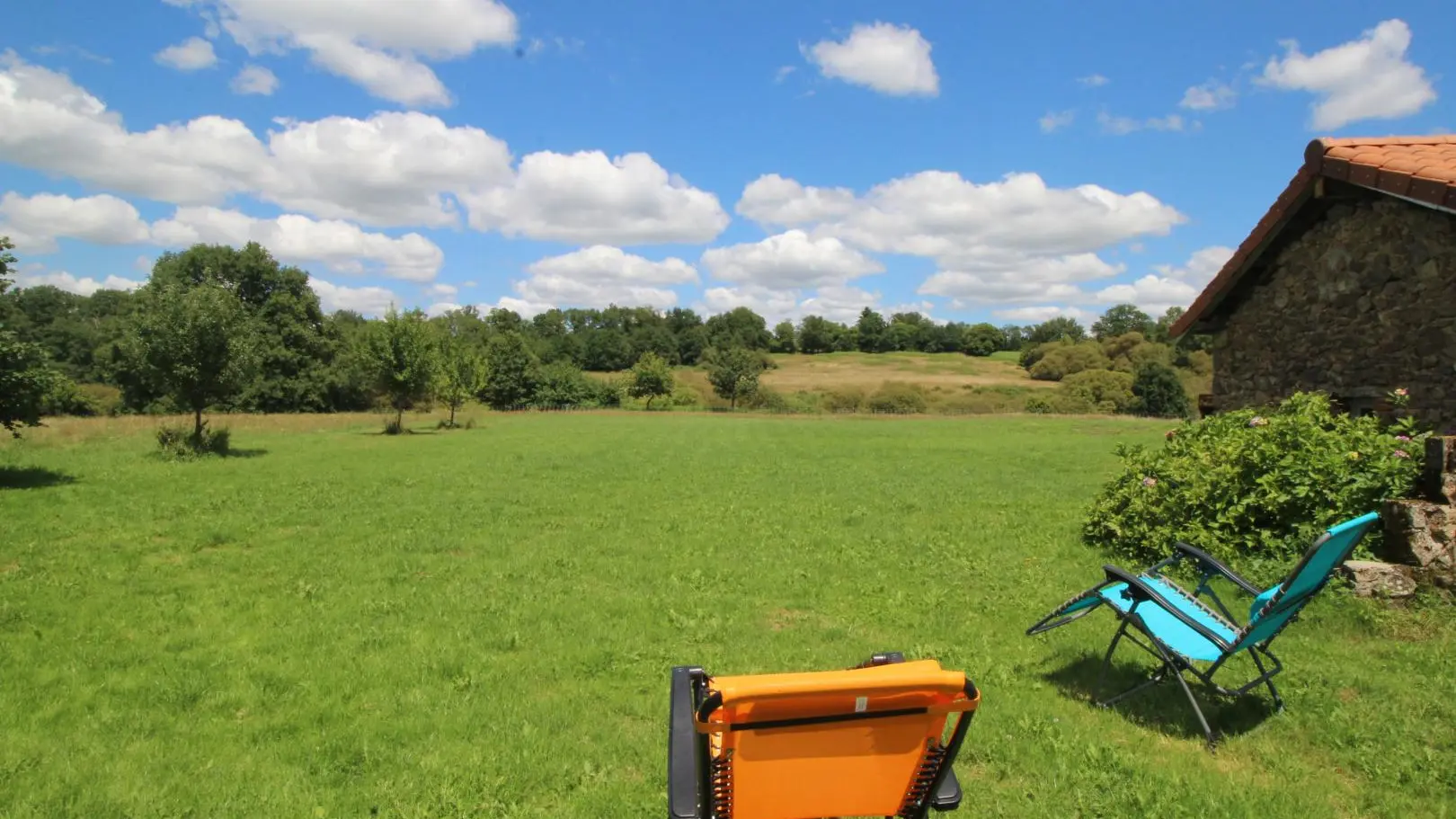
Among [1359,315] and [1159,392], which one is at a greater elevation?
[1359,315]

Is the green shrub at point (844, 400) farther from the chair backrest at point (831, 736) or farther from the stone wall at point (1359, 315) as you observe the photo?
the chair backrest at point (831, 736)

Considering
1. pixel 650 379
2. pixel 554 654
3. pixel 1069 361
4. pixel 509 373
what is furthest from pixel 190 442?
pixel 1069 361

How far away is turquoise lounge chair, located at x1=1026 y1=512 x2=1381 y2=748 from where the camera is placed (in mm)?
3641

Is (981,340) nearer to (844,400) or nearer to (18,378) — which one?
(844,400)

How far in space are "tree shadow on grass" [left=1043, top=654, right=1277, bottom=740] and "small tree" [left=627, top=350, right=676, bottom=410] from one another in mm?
58449

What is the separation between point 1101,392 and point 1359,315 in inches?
2422

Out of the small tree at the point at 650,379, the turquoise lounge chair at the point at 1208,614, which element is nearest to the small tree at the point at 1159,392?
the small tree at the point at 650,379

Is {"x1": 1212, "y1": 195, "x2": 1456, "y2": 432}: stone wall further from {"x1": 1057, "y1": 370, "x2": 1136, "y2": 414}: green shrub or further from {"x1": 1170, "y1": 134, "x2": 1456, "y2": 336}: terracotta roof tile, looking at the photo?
{"x1": 1057, "y1": 370, "x2": 1136, "y2": 414}: green shrub

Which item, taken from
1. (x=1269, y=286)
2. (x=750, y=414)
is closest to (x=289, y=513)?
(x=1269, y=286)

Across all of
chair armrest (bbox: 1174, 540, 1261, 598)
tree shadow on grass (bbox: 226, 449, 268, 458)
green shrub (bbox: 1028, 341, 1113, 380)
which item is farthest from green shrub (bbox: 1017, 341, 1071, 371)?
chair armrest (bbox: 1174, 540, 1261, 598)

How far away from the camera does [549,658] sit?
5.36 meters

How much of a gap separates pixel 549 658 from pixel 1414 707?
510 cm

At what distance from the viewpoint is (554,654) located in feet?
17.9

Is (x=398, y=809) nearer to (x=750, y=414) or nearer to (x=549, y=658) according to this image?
(x=549, y=658)
